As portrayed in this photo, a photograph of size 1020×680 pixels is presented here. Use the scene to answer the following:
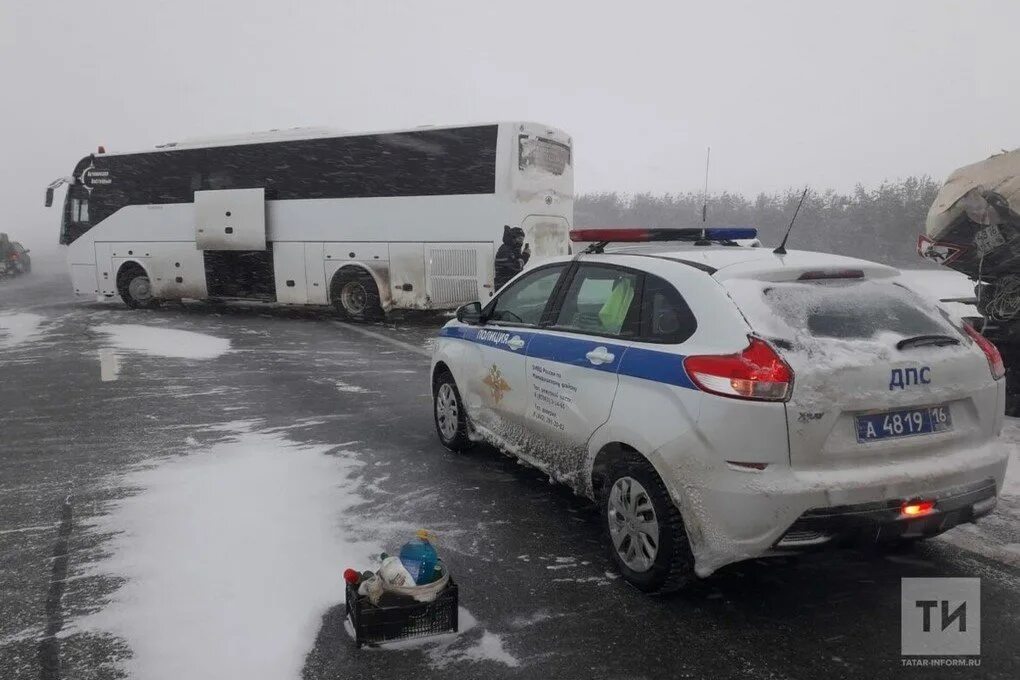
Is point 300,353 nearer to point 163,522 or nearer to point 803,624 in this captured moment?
point 163,522

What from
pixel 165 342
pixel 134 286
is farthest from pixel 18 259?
pixel 165 342

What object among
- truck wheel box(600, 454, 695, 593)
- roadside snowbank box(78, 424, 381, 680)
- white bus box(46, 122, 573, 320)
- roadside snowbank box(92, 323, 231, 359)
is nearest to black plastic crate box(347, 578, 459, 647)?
roadside snowbank box(78, 424, 381, 680)

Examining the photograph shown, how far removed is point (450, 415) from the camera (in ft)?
19.2

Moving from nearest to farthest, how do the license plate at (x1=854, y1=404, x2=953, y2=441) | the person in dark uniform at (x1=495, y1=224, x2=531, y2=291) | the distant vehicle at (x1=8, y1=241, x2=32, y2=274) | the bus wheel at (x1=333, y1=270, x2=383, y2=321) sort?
the license plate at (x1=854, y1=404, x2=953, y2=441)
the person in dark uniform at (x1=495, y1=224, x2=531, y2=291)
the bus wheel at (x1=333, y1=270, x2=383, y2=321)
the distant vehicle at (x1=8, y1=241, x2=32, y2=274)

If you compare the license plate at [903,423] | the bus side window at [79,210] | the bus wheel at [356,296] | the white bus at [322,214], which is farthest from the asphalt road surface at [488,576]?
the bus side window at [79,210]

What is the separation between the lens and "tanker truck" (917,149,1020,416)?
23.0 ft

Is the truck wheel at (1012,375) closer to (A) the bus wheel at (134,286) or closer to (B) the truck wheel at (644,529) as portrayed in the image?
(B) the truck wheel at (644,529)

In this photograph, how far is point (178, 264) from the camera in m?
17.5

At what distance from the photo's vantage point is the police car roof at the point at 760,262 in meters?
3.49

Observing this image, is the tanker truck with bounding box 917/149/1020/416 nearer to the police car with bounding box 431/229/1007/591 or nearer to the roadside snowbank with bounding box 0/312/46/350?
the police car with bounding box 431/229/1007/591

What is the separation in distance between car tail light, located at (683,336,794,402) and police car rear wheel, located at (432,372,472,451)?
2.77m

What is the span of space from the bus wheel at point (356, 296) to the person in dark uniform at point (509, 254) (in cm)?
312

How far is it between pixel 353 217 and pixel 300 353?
490cm

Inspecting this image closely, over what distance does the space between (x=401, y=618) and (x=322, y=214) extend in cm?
1364
